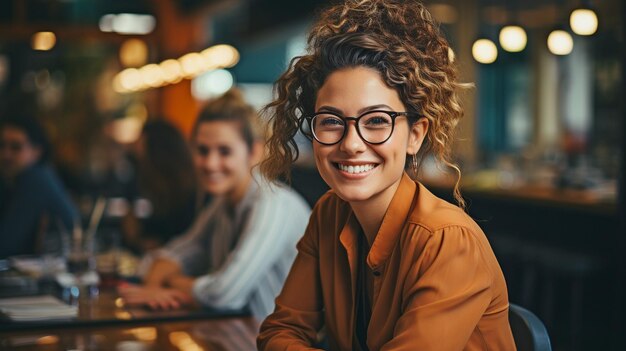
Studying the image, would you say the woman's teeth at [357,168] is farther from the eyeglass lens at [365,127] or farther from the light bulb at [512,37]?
the light bulb at [512,37]

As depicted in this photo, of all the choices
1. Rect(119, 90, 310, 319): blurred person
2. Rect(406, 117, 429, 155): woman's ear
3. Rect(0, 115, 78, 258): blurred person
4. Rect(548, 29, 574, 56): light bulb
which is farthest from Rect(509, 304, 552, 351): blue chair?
Rect(548, 29, 574, 56): light bulb

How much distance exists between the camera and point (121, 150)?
11.3m

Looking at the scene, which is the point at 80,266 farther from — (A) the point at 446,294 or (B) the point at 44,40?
(B) the point at 44,40

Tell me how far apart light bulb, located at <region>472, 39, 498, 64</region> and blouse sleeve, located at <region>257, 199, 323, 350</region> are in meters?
4.77

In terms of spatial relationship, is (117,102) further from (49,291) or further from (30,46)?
(49,291)

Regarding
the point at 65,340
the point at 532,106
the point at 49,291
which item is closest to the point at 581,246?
the point at 49,291

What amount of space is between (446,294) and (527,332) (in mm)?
300

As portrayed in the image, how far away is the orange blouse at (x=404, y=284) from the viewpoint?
159cm

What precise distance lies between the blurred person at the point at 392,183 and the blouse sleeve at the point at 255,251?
89 cm

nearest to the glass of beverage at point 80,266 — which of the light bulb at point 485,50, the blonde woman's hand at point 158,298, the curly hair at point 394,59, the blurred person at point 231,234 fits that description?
the blurred person at point 231,234

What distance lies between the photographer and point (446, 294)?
1584 millimetres

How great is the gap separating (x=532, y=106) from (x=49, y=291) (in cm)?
1038

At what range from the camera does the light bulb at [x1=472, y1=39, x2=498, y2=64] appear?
6.50 meters

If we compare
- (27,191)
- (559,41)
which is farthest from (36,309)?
(559,41)
